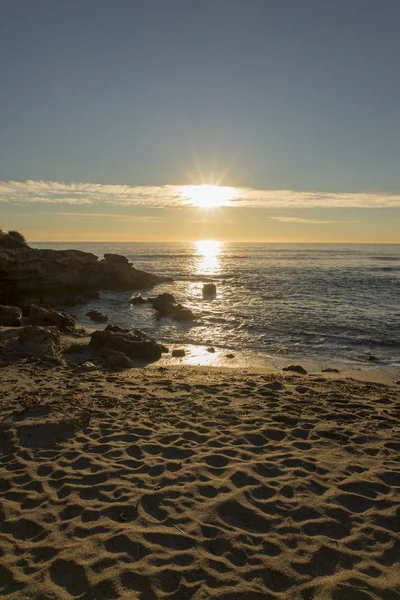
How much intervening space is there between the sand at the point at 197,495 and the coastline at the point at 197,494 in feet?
0.06

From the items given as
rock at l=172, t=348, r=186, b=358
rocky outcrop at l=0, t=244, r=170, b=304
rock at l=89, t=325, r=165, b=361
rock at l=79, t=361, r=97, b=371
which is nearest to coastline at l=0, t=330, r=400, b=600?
rock at l=79, t=361, r=97, b=371

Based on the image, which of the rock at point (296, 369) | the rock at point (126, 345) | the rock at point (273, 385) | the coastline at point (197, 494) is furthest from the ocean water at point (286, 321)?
the coastline at point (197, 494)

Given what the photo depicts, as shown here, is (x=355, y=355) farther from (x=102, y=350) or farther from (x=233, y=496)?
(x=233, y=496)

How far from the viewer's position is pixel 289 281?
139ft

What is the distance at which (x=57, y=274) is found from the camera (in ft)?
97.7

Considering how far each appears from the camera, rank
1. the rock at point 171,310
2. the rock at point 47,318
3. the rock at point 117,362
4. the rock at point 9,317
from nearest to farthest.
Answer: the rock at point 117,362, the rock at point 9,317, the rock at point 47,318, the rock at point 171,310

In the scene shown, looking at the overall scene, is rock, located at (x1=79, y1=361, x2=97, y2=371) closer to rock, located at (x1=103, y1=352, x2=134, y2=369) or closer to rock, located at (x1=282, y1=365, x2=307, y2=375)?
rock, located at (x1=103, y1=352, x2=134, y2=369)

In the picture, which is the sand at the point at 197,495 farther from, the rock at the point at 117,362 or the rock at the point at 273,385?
the rock at the point at 117,362

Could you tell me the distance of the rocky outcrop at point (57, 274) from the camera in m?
26.3

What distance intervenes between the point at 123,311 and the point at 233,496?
68.3 feet

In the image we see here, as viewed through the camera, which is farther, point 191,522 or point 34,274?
point 34,274

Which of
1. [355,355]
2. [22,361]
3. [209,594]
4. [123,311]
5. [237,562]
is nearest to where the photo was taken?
[209,594]

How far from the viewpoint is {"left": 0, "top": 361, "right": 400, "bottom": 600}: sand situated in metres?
4.22

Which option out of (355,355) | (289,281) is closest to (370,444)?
(355,355)
